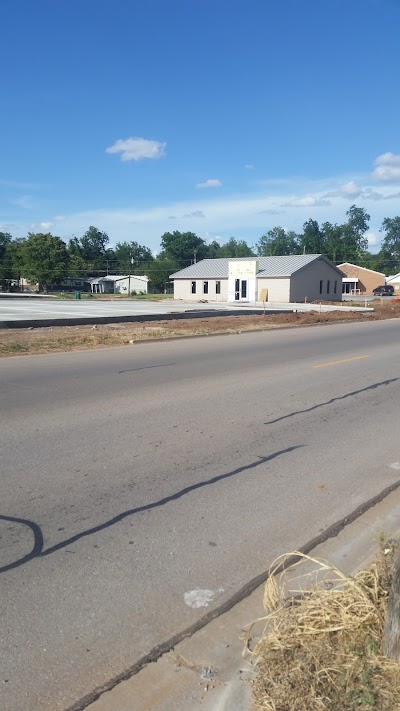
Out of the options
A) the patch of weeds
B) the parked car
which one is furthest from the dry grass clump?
the parked car

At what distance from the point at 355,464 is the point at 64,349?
38.1 feet

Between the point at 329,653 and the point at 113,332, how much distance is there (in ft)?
62.2

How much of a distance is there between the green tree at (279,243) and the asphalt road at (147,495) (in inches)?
5222

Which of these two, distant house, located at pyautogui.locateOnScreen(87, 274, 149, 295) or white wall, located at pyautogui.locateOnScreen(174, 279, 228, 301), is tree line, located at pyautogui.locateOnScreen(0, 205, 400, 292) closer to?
distant house, located at pyautogui.locateOnScreen(87, 274, 149, 295)

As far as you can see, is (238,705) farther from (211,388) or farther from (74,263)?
(74,263)

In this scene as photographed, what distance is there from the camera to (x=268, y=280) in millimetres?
54344

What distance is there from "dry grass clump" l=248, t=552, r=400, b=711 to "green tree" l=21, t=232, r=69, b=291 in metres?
86.8

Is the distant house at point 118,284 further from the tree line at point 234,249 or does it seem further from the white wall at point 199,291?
the white wall at point 199,291

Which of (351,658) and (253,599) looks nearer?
(351,658)

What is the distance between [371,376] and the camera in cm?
1211

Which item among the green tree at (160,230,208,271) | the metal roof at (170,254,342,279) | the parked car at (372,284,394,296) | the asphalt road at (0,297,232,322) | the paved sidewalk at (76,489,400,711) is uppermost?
the green tree at (160,230,208,271)

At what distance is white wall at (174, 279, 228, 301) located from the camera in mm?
58875

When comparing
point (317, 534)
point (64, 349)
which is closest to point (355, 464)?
point (317, 534)

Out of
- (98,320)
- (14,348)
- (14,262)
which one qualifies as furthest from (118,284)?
(14,348)
